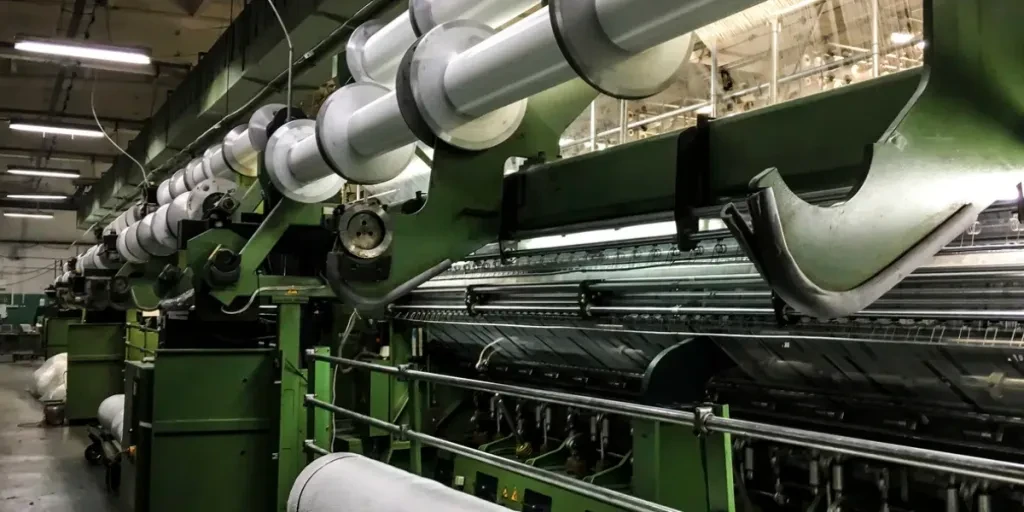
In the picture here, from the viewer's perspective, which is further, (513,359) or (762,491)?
(513,359)

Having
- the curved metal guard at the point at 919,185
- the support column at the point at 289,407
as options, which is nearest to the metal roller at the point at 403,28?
the curved metal guard at the point at 919,185

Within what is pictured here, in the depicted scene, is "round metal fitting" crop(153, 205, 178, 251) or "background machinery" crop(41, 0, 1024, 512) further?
"round metal fitting" crop(153, 205, 178, 251)

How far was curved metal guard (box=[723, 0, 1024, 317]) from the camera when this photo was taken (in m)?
0.78

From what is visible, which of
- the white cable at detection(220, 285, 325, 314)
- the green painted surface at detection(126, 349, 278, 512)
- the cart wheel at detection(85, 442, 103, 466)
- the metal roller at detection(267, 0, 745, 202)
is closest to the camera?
the metal roller at detection(267, 0, 745, 202)

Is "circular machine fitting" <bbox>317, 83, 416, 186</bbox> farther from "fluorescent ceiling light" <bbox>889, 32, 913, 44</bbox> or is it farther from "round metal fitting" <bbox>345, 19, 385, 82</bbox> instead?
"fluorescent ceiling light" <bbox>889, 32, 913, 44</bbox>

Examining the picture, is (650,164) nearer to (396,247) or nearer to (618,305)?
(396,247)

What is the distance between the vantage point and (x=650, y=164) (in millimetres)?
1420

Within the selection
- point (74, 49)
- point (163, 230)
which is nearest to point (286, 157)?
point (163, 230)

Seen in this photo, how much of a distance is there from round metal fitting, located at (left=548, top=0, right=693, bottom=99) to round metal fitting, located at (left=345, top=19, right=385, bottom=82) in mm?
1247

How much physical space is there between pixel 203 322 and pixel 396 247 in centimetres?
255

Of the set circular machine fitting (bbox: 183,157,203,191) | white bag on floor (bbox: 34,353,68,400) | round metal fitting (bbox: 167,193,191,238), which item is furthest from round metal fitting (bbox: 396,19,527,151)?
white bag on floor (bbox: 34,353,68,400)

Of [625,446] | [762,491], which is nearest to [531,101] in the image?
[762,491]

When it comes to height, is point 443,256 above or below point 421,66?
below

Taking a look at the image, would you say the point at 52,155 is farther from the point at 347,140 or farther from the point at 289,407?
the point at 347,140
